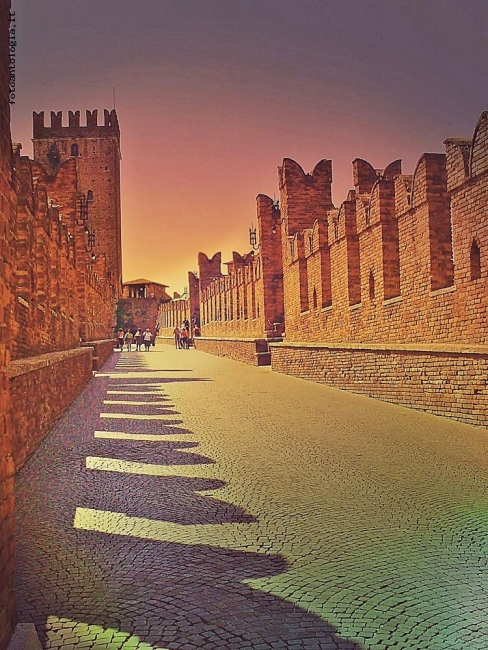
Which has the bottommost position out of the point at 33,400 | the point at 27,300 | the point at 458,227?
the point at 33,400

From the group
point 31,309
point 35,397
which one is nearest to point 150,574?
point 35,397

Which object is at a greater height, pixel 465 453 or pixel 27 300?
pixel 27 300


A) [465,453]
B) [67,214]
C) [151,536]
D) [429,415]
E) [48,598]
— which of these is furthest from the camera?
[67,214]

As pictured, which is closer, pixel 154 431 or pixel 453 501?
pixel 453 501

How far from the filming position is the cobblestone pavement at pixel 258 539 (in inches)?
120

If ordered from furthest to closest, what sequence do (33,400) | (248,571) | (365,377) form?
(365,377) < (33,400) < (248,571)

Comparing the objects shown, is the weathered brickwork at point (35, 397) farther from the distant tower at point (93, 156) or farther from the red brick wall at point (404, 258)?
the distant tower at point (93, 156)

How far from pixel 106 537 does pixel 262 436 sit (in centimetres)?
400

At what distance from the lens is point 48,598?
340cm

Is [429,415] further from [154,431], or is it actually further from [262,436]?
[154,431]

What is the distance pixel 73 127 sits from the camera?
69.4 metres

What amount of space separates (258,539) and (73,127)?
7009 cm

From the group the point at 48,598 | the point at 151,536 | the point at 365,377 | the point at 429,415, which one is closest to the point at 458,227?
the point at 429,415

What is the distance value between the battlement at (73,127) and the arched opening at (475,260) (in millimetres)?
64227
